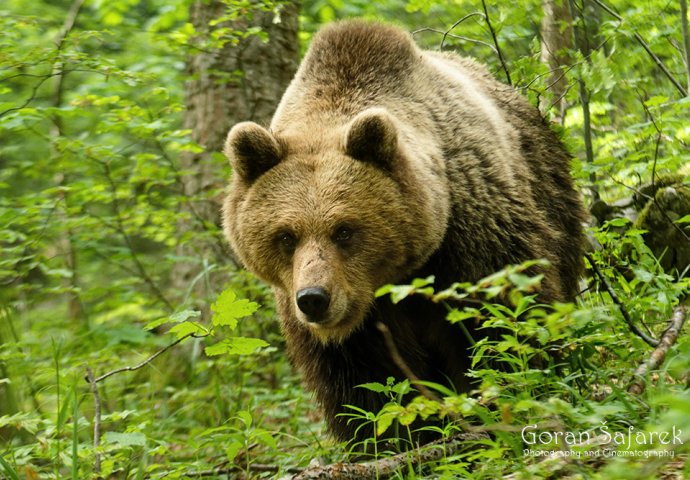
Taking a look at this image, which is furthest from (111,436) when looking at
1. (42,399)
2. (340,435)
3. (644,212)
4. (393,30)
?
(644,212)

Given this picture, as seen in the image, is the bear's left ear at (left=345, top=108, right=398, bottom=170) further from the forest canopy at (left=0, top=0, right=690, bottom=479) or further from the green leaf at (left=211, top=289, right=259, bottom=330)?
the green leaf at (left=211, top=289, right=259, bottom=330)

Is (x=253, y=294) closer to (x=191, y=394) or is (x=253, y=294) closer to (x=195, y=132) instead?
(x=191, y=394)

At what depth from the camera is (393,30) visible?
503cm

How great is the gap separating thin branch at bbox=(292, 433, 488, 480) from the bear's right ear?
2015mm

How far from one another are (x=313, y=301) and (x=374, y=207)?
75 centimetres

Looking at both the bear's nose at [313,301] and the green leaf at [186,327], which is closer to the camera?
the green leaf at [186,327]

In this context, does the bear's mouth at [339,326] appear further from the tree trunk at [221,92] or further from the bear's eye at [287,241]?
the tree trunk at [221,92]

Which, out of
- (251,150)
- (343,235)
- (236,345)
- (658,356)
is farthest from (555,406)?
(251,150)

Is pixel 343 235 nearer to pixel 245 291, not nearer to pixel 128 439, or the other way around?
pixel 128 439

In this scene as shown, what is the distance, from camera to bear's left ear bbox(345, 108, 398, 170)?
403 centimetres

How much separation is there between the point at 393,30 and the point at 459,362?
243 centimetres

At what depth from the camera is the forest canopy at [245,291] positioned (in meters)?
3.19

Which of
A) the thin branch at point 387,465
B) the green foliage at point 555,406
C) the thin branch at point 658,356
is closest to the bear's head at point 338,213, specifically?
the green foliage at point 555,406

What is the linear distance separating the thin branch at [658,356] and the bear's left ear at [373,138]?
1791mm
